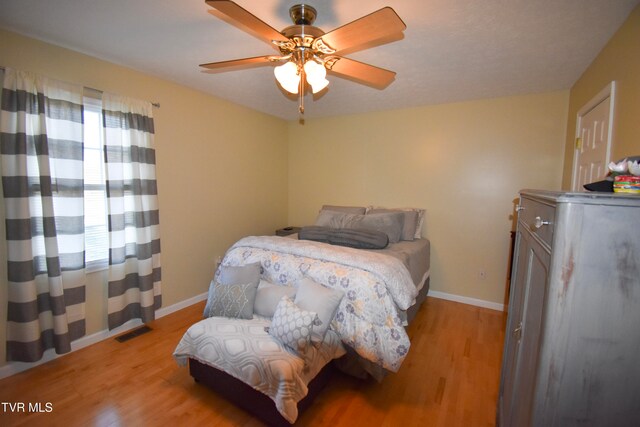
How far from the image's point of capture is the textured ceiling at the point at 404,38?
154cm

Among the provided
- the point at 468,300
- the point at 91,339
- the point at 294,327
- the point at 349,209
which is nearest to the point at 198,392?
the point at 294,327

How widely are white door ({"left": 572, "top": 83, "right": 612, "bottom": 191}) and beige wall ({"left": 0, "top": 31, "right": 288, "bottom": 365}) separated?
3.41 metres

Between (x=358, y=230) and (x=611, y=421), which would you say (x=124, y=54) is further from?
(x=611, y=421)

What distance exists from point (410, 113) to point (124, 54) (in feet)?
9.66

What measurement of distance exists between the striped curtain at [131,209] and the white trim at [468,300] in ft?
10.3

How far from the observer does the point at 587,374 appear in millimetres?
665

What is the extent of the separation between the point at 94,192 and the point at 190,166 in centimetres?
92

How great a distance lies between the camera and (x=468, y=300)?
3297mm

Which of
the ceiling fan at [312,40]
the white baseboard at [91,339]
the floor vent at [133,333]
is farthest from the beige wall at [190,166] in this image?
the ceiling fan at [312,40]

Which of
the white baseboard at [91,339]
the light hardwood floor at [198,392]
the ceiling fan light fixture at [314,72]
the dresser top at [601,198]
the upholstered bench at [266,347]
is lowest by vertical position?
the light hardwood floor at [198,392]

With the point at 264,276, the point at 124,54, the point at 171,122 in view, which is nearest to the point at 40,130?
the point at 124,54

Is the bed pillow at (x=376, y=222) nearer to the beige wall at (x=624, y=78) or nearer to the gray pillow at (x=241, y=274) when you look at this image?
the gray pillow at (x=241, y=274)

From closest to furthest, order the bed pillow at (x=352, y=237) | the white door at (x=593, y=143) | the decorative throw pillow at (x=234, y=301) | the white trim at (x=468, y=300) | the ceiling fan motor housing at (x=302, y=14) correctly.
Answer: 1. the ceiling fan motor housing at (x=302, y=14)
2. the white door at (x=593, y=143)
3. the decorative throw pillow at (x=234, y=301)
4. the bed pillow at (x=352, y=237)
5. the white trim at (x=468, y=300)

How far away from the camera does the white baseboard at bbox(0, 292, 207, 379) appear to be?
1987 millimetres
